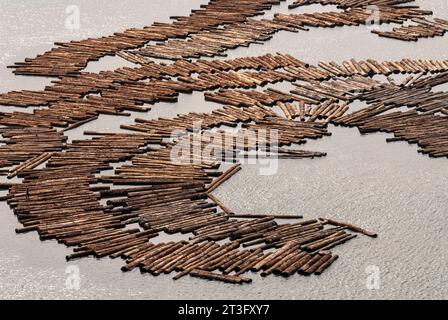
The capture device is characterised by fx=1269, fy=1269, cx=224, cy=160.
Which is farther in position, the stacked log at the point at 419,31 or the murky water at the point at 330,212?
the stacked log at the point at 419,31

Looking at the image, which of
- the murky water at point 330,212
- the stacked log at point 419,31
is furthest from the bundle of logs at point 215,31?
the murky water at point 330,212

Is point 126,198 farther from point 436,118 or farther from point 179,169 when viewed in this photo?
point 436,118

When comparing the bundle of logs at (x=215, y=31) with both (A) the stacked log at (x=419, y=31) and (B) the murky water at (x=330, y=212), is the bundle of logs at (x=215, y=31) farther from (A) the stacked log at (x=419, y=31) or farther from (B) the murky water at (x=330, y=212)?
(B) the murky water at (x=330, y=212)

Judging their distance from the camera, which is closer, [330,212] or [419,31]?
[330,212]

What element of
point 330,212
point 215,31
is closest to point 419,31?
point 215,31

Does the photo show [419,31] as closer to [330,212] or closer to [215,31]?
[215,31]

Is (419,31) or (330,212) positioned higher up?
(419,31)

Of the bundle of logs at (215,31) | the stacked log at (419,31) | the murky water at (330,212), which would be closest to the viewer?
the murky water at (330,212)

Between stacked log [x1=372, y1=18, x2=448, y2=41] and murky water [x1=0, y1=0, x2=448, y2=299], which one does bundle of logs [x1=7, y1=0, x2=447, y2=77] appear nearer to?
stacked log [x1=372, y1=18, x2=448, y2=41]

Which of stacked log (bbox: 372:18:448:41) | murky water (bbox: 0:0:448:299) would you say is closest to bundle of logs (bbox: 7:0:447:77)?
stacked log (bbox: 372:18:448:41)
